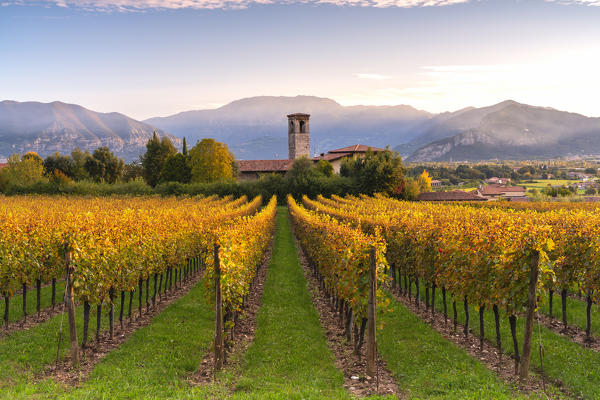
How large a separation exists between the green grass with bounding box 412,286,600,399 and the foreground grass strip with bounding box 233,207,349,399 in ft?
13.7

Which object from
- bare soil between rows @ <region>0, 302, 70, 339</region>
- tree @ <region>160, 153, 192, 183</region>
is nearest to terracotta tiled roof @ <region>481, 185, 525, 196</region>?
tree @ <region>160, 153, 192, 183</region>

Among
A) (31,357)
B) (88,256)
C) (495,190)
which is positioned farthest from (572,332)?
(495,190)

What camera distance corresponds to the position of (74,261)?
392 inches

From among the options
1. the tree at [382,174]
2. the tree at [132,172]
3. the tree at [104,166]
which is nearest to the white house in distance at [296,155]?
the tree at [382,174]

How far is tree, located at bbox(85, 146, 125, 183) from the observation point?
276 feet

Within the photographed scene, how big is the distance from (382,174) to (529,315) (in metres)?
51.4

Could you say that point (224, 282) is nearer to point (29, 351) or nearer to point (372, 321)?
point (372, 321)

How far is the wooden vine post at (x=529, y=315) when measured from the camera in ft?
27.3

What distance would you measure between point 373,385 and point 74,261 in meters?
7.52

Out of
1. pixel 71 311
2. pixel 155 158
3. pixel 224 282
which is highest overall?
pixel 155 158

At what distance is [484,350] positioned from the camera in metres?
10.4

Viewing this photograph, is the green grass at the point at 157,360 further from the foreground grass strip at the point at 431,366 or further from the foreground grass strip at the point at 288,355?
the foreground grass strip at the point at 431,366

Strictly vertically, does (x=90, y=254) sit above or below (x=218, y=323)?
above

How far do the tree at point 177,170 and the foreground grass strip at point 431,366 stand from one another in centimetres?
6459
